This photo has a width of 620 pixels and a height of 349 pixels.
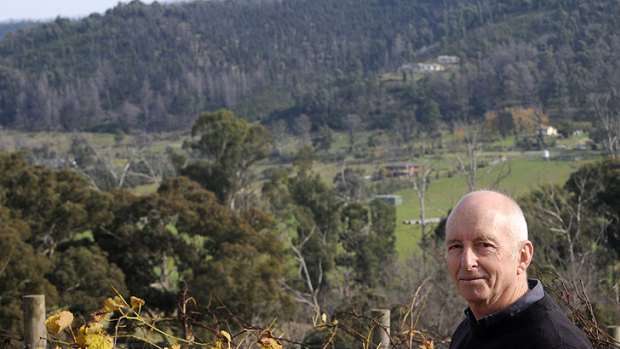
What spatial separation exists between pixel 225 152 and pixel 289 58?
57.1 metres

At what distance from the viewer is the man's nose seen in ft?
6.30

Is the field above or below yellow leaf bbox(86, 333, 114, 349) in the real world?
below

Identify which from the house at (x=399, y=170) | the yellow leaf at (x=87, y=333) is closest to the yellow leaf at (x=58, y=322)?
the yellow leaf at (x=87, y=333)

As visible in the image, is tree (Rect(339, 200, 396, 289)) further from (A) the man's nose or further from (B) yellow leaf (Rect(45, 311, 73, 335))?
(A) the man's nose

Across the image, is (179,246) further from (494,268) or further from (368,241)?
(494,268)

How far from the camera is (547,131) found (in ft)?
158

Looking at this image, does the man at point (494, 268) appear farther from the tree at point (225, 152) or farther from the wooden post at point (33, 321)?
the tree at point (225, 152)

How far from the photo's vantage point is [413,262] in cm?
2202

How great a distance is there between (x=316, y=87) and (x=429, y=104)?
1757 cm

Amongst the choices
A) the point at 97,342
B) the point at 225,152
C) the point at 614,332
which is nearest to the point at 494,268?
the point at 97,342

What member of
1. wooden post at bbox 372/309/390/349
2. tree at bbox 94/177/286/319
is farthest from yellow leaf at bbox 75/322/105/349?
tree at bbox 94/177/286/319

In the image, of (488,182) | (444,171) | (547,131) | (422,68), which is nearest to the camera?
(488,182)

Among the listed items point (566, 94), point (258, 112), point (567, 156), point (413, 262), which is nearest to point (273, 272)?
point (413, 262)

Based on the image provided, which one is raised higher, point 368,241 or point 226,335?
point 226,335
